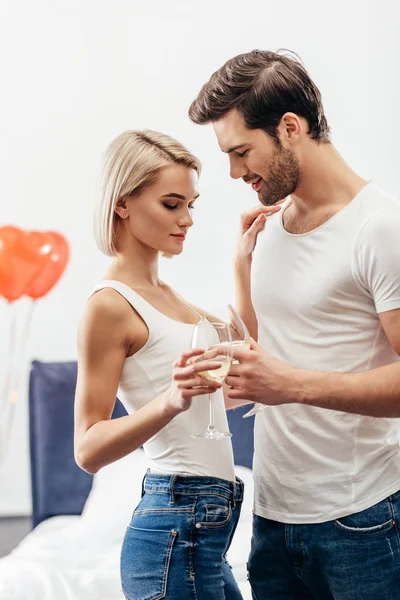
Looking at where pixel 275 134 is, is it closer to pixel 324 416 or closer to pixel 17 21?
pixel 324 416

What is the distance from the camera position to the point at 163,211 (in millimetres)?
1704

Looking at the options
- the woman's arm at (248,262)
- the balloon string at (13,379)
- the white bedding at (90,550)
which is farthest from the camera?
the balloon string at (13,379)

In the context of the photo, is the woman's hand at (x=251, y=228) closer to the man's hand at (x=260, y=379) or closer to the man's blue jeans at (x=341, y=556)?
the man's hand at (x=260, y=379)

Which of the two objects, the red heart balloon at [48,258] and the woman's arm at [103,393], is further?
the red heart balloon at [48,258]

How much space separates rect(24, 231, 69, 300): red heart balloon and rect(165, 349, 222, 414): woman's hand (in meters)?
2.35

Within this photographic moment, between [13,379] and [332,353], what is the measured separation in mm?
3502

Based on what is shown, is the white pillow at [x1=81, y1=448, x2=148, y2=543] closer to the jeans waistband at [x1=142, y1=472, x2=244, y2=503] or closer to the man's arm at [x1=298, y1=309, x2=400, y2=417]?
the jeans waistband at [x1=142, y1=472, x2=244, y2=503]

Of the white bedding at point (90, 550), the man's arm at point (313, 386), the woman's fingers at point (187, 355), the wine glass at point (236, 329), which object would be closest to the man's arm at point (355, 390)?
the man's arm at point (313, 386)

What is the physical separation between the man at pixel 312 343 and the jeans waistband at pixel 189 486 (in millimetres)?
124

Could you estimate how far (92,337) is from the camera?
1526 mm

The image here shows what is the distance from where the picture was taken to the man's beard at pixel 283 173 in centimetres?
168

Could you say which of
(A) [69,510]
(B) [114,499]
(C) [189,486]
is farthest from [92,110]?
(C) [189,486]

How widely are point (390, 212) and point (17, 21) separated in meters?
3.82

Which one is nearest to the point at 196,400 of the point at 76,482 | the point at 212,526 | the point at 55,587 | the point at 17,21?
the point at 212,526
